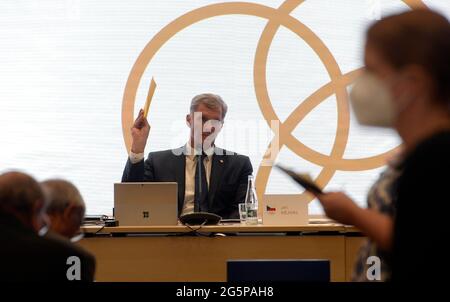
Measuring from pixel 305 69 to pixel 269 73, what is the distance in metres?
0.29

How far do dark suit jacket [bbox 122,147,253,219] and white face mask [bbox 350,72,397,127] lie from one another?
3875mm

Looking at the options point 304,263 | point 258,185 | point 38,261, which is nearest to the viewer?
point 38,261

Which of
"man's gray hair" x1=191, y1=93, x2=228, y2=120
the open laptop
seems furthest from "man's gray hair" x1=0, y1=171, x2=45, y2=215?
"man's gray hair" x1=191, y1=93, x2=228, y2=120

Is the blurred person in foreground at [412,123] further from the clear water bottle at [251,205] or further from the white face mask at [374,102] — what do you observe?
the clear water bottle at [251,205]

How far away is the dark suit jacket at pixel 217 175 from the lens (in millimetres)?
5441

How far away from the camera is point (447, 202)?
135 cm

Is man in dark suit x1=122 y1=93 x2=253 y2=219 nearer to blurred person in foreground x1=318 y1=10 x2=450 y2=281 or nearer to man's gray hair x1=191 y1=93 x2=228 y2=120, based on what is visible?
man's gray hair x1=191 y1=93 x2=228 y2=120

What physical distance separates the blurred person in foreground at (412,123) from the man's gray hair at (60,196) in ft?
3.61

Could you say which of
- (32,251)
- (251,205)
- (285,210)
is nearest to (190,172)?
(251,205)

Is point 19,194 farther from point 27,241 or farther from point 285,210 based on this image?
point 285,210
